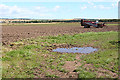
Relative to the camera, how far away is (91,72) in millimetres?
9250

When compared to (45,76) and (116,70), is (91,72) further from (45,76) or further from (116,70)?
(45,76)

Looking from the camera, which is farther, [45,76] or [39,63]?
[39,63]

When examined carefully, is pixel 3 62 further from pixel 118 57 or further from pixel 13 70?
pixel 118 57

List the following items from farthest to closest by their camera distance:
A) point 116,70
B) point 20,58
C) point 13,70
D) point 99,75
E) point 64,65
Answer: point 20,58
point 64,65
point 13,70
point 116,70
point 99,75

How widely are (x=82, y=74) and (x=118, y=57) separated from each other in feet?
12.2

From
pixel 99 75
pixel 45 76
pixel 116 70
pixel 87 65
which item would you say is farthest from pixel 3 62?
pixel 116 70

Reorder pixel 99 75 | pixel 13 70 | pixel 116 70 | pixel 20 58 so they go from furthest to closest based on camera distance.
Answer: pixel 20 58 < pixel 13 70 < pixel 116 70 < pixel 99 75

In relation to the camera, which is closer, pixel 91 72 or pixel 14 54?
pixel 91 72

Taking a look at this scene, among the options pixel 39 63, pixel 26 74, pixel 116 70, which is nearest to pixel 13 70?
pixel 26 74

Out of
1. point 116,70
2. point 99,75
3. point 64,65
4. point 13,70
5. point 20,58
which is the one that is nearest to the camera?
point 99,75

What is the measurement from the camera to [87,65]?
415 inches

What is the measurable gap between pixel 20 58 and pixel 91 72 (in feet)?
19.3

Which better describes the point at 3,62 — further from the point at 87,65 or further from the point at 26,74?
the point at 87,65

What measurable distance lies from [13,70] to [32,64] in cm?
Result: 145
